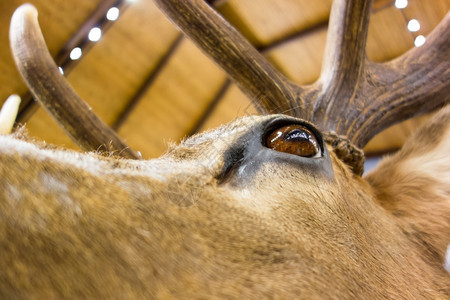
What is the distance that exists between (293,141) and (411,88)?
88 cm

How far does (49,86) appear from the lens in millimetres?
1467

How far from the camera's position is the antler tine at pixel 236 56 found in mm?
1220

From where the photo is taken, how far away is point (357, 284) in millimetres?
668

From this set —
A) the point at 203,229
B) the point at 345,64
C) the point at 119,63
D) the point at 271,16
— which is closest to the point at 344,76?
the point at 345,64

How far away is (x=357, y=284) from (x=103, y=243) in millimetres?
451

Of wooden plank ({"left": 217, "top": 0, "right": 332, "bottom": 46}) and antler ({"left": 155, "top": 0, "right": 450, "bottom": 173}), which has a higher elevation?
wooden plank ({"left": 217, "top": 0, "right": 332, "bottom": 46})

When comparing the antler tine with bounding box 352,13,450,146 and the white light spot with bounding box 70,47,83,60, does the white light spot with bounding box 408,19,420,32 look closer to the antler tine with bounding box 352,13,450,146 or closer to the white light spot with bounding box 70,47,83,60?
the antler tine with bounding box 352,13,450,146

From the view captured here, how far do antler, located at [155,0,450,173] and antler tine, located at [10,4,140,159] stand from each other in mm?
546

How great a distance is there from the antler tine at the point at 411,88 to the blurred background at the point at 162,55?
4.90 ft

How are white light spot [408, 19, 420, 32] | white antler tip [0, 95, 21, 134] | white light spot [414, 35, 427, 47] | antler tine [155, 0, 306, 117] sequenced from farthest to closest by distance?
white light spot [408, 19, 420, 32]
white antler tip [0, 95, 21, 134]
white light spot [414, 35, 427, 47]
antler tine [155, 0, 306, 117]

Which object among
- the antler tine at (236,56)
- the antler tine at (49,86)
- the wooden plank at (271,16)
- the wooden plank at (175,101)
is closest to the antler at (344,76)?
the antler tine at (236,56)

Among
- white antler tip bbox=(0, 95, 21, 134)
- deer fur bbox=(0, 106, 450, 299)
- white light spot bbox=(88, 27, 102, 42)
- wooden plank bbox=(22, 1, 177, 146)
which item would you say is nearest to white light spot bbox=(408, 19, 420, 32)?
wooden plank bbox=(22, 1, 177, 146)

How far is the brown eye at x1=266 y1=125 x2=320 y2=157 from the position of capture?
0.84 metres

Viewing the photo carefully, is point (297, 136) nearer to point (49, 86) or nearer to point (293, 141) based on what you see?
point (293, 141)
